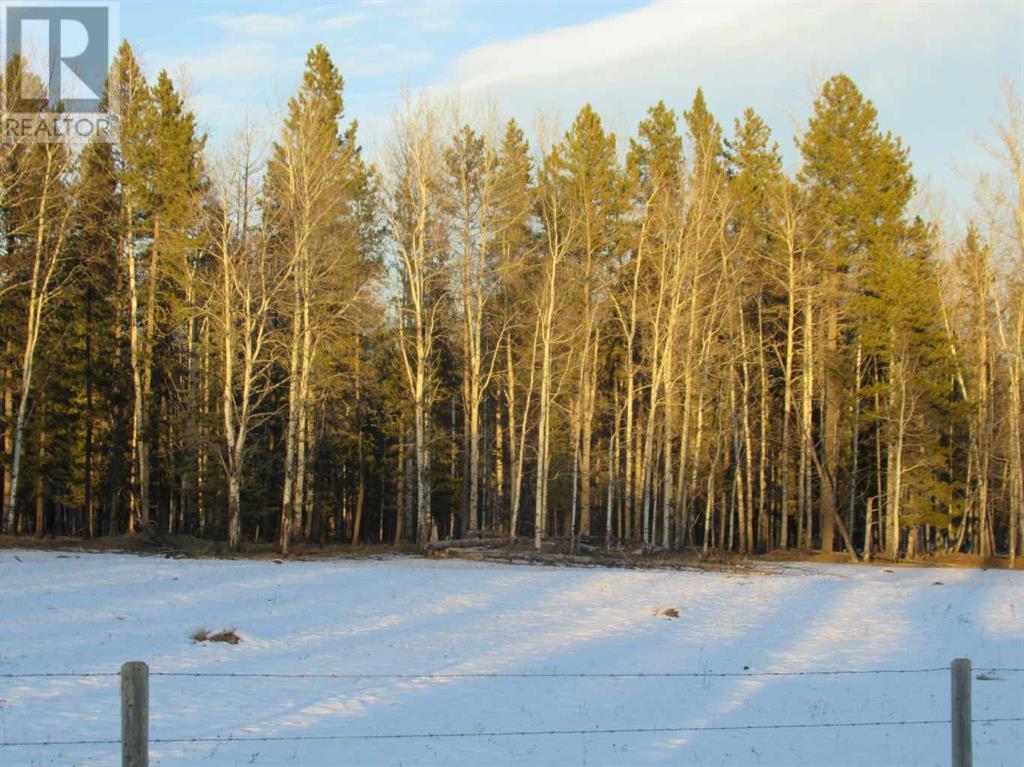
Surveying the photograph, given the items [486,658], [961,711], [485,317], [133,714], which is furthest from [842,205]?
[133,714]

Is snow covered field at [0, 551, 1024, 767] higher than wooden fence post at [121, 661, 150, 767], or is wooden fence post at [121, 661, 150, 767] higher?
wooden fence post at [121, 661, 150, 767]

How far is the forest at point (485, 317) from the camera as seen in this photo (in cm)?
3186

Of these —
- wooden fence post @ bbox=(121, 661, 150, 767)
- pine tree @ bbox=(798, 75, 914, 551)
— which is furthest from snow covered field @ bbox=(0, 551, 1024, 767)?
pine tree @ bbox=(798, 75, 914, 551)

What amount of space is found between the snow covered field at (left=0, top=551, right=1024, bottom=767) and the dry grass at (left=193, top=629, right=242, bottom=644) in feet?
0.70

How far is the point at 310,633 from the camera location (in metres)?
16.8

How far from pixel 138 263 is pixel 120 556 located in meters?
14.1

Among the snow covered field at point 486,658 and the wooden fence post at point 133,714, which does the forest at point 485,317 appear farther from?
the wooden fence post at point 133,714

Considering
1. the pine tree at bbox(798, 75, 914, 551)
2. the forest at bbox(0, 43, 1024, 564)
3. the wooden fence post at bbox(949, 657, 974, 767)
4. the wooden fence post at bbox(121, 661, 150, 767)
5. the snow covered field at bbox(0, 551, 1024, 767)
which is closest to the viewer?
the wooden fence post at bbox(121, 661, 150, 767)

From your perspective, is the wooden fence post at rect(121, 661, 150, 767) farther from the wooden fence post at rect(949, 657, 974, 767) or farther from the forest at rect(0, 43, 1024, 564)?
the forest at rect(0, 43, 1024, 564)

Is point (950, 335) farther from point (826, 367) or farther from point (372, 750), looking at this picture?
point (372, 750)

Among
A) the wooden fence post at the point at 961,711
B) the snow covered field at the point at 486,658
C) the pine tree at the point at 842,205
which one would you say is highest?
the pine tree at the point at 842,205

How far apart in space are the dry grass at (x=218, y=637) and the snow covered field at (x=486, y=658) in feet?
0.70

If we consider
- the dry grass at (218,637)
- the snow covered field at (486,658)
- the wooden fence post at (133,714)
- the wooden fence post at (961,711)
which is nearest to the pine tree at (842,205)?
the snow covered field at (486,658)

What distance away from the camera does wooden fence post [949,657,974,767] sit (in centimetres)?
683
